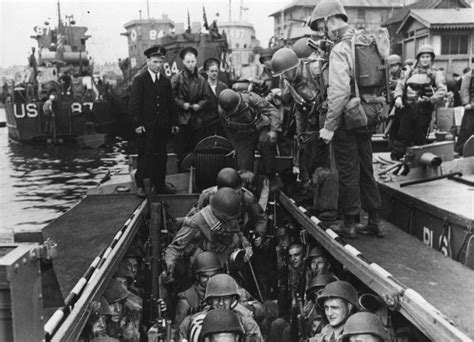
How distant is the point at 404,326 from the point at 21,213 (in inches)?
358

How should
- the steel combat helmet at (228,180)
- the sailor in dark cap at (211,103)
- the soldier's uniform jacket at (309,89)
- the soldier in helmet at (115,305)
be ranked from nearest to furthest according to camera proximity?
1. the soldier in helmet at (115,305)
2. the soldier's uniform jacket at (309,89)
3. the steel combat helmet at (228,180)
4. the sailor in dark cap at (211,103)

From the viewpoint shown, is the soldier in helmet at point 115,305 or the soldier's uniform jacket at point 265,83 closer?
the soldier in helmet at point 115,305

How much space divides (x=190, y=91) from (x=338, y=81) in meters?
4.19

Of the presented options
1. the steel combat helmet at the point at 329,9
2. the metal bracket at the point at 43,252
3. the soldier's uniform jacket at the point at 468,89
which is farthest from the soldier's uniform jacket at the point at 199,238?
the soldier's uniform jacket at the point at 468,89

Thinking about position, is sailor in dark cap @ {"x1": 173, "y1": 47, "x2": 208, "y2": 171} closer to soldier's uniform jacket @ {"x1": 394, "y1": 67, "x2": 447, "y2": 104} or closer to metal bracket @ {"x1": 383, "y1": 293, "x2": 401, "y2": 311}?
soldier's uniform jacket @ {"x1": 394, "y1": 67, "x2": 447, "y2": 104}

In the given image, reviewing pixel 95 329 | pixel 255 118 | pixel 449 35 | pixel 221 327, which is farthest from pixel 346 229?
pixel 449 35

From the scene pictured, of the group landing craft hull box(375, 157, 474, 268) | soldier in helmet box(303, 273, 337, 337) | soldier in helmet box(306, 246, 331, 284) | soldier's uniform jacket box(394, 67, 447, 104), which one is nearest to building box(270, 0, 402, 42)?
soldier's uniform jacket box(394, 67, 447, 104)

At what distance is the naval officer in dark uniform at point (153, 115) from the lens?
22.6ft

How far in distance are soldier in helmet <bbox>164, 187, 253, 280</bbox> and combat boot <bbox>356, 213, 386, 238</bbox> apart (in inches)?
43.1

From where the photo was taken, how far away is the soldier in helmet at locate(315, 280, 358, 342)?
3.94 metres

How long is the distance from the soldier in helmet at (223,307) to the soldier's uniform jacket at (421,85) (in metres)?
4.60

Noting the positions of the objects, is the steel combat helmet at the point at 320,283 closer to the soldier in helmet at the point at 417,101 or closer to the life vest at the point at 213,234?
the life vest at the point at 213,234

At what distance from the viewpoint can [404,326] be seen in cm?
389

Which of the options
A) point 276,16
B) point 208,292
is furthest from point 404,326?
point 276,16
